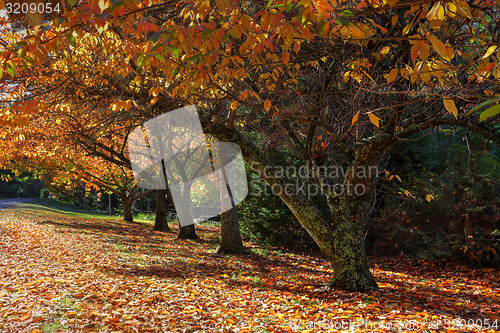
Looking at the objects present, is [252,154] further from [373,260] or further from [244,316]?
[373,260]

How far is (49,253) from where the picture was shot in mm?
8445

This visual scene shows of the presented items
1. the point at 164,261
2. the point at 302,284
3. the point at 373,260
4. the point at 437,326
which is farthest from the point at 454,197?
the point at 164,261

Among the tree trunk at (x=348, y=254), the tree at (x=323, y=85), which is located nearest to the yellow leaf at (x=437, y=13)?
the tree at (x=323, y=85)

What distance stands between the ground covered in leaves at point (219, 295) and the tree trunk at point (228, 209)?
68 cm

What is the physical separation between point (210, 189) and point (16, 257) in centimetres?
1025

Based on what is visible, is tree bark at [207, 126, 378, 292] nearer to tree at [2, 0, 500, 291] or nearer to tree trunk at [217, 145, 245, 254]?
tree at [2, 0, 500, 291]

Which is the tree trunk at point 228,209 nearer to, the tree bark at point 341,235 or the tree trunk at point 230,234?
the tree trunk at point 230,234

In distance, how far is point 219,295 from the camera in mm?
5562

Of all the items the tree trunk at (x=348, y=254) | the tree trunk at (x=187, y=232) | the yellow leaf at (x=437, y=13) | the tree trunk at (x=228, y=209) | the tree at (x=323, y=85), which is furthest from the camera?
the tree trunk at (x=187, y=232)

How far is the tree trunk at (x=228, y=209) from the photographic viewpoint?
379 inches

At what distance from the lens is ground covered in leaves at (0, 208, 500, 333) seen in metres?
4.04

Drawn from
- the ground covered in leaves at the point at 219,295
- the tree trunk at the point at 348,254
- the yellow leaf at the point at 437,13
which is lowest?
the ground covered in leaves at the point at 219,295

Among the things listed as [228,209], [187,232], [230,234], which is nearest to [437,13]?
[228,209]

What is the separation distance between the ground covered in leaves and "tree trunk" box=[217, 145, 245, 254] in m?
0.68
